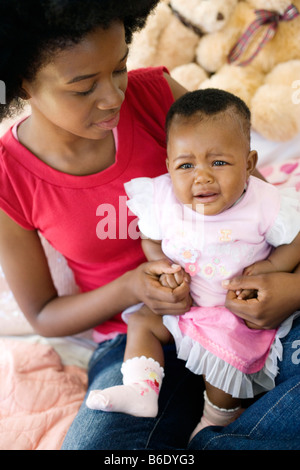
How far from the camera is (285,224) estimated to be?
0.99 meters

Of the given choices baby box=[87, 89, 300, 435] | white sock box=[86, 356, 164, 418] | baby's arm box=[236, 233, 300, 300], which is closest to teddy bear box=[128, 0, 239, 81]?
baby box=[87, 89, 300, 435]

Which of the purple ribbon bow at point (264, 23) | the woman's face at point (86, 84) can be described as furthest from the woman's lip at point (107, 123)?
the purple ribbon bow at point (264, 23)

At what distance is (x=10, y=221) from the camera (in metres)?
1.07

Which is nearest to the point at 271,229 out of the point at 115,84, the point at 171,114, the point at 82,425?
the point at 171,114

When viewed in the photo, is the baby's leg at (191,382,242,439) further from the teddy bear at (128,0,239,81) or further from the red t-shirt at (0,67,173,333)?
the teddy bear at (128,0,239,81)

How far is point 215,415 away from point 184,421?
0.08 meters

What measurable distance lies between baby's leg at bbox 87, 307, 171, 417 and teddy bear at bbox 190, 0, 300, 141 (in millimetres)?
786

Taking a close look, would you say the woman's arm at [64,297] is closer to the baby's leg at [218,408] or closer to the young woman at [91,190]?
the young woman at [91,190]

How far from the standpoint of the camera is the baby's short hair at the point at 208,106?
0.99m

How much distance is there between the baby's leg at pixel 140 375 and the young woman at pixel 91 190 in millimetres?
62

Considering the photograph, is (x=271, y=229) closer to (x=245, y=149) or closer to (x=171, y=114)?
(x=245, y=149)

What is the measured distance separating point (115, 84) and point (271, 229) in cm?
46

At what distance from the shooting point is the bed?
3.63 ft

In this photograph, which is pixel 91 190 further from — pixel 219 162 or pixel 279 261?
pixel 279 261
